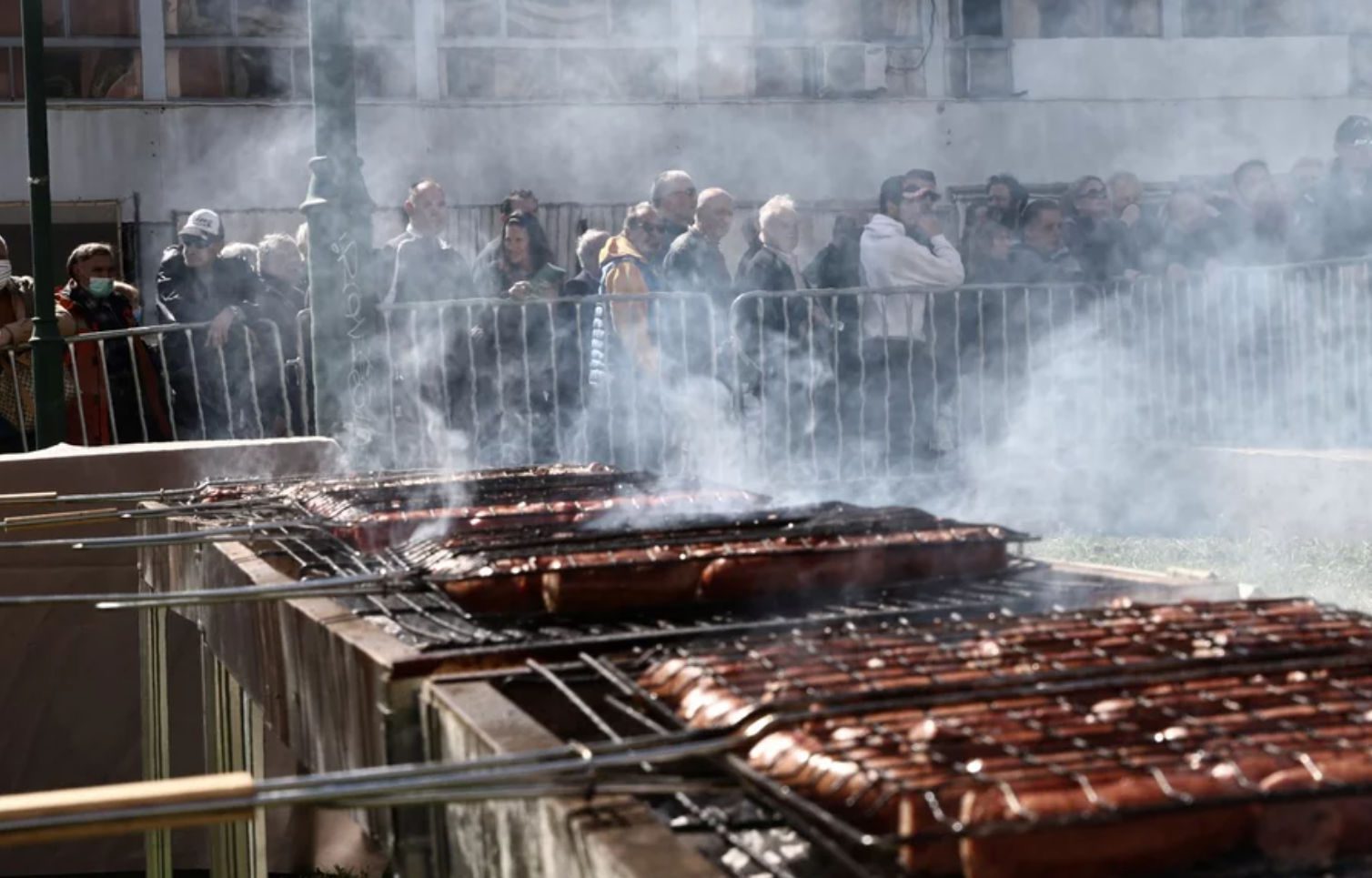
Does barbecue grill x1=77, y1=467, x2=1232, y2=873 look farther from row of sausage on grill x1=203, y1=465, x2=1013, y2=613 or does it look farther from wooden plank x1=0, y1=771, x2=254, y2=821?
wooden plank x1=0, y1=771, x2=254, y2=821

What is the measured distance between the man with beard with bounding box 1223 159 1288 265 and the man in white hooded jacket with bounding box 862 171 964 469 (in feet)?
6.61

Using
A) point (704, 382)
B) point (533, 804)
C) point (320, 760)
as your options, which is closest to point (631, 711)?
point (533, 804)

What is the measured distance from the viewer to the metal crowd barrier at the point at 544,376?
9.30 metres

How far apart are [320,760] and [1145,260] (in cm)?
858

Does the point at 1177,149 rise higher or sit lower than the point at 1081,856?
higher

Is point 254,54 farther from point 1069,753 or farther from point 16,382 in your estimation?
point 1069,753

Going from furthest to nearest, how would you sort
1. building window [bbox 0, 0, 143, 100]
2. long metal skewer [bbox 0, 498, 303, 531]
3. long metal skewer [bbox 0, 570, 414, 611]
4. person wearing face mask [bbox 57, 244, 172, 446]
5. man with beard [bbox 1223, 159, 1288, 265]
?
building window [bbox 0, 0, 143, 100]
man with beard [bbox 1223, 159, 1288, 265]
person wearing face mask [bbox 57, 244, 172, 446]
long metal skewer [bbox 0, 498, 303, 531]
long metal skewer [bbox 0, 570, 414, 611]

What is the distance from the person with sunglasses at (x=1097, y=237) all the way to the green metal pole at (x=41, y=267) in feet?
19.4

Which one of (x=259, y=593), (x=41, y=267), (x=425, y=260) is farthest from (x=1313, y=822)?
(x=425, y=260)

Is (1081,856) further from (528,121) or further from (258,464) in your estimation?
(528,121)

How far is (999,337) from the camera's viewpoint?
10430 mm

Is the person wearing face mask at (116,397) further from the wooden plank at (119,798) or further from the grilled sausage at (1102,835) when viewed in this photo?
the grilled sausage at (1102,835)

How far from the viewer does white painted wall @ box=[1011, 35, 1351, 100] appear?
65.7 ft

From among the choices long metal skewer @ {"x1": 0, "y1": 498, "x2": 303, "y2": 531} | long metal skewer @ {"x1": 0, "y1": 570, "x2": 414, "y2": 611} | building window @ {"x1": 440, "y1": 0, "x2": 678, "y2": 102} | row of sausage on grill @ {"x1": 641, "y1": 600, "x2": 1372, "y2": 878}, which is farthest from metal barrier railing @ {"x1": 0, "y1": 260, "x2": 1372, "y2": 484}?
building window @ {"x1": 440, "y1": 0, "x2": 678, "y2": 102}
